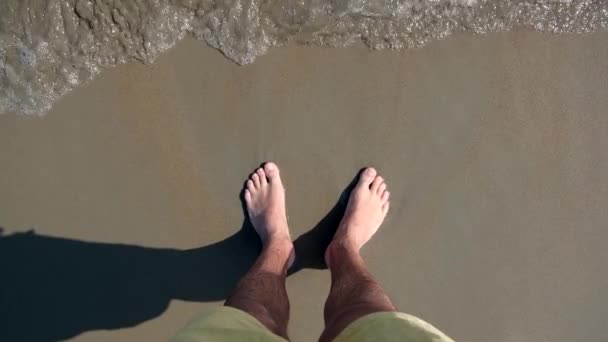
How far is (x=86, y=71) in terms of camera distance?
6.68 ft

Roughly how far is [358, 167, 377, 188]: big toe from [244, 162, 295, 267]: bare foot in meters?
0.32

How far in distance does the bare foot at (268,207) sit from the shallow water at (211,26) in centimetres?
48

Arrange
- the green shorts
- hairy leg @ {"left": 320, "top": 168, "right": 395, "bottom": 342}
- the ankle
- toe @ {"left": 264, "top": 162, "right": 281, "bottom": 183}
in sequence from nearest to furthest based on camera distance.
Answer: the green shorts → hairy leg @ {"left": 320, "top": 168, "right": 395, "bottom": 342} → the ankle → toe @ {"left": 264, "top": 162, "right": 281, "bottom": 183}

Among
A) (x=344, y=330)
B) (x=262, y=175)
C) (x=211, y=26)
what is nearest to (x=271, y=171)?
(x=262, y=175)

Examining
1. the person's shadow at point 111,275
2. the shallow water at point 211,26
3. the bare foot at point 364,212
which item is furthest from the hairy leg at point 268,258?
the shallow water at point 211,26

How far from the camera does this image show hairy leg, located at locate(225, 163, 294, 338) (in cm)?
172

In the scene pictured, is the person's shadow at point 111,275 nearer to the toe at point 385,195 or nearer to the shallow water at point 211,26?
the toe at point 385,195

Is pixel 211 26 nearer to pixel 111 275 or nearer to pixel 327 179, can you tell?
pixel 327 179

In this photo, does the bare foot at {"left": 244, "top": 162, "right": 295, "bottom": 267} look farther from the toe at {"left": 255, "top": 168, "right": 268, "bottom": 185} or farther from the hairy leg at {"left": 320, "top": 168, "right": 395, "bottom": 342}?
the hairy leg at {"left": 320, "top": 168, "right": 395, "bottom": 342}

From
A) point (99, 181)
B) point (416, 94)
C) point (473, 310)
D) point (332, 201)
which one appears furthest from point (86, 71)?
point (473, 310)

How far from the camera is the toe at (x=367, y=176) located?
6.51 ft

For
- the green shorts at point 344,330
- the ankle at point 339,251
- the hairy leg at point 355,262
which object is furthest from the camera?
the ankle at point 339,251

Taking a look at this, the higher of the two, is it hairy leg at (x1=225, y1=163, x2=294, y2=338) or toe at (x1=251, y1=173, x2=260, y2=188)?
toe at (x1=251, y1=173, x2=260, y2=188)

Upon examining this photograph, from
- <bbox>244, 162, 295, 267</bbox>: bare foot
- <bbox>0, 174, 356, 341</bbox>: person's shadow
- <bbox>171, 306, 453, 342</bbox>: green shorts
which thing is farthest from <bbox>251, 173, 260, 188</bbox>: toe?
<bbox>171, 306, 453, 342</bbox>: green shorts
